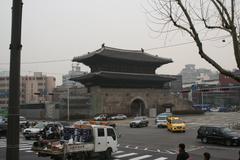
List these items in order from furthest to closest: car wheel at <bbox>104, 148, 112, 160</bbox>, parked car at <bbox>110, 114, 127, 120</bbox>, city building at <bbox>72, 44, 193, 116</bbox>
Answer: city building at <bbox>72, 44, 193, 116</bbox>
parked car at <bbox>110, 114, 127, 120</bbox>
car wheel at <bbox>104, 148, 112, 160</bbox>

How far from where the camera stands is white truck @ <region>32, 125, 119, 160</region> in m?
18.2

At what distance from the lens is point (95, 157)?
67.2ft

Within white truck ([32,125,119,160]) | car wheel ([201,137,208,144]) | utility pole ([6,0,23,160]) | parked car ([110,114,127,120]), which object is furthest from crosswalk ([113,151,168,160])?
parked car ([110,114,127,120])

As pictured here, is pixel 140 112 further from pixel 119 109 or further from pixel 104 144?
pixel 104 144

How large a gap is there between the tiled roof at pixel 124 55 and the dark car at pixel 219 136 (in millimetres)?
50820

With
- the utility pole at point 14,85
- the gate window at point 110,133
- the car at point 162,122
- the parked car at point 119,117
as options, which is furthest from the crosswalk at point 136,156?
the parked car at point 119,117

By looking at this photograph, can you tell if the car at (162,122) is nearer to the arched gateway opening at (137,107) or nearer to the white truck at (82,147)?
the white truck at (82,147)

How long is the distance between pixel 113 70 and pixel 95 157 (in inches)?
2544

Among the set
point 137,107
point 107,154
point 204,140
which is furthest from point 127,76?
point 107,154

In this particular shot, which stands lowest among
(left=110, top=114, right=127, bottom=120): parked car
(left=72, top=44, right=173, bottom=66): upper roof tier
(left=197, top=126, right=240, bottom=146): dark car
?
(left=197, top=126, right=240, bottom=146): dark car

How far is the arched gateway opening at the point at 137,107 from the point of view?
291 feet

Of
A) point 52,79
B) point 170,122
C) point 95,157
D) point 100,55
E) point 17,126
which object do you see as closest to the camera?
point 17,126

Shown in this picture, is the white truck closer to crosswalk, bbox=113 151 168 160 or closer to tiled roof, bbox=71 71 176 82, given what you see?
crosswalk, bbox=113 151 168 160

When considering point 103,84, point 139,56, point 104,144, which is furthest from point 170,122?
point 139,56
